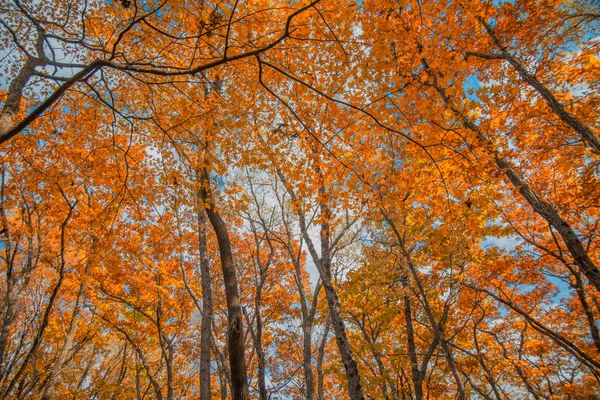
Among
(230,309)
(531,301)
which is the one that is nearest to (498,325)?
(531,301)

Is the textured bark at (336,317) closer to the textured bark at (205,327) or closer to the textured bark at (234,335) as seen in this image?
the textured bark at (234,335)

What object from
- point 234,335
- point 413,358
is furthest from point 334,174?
point 413,358

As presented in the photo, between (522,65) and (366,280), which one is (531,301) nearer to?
(366,280)

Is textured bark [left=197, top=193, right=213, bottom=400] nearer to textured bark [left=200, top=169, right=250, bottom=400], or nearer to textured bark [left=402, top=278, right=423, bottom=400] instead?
textured bark [left=200, top=169, right=250, bottom=400]

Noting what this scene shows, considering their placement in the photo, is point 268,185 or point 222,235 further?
point 268,185

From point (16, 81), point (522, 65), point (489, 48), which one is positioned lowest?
point (16, 81)

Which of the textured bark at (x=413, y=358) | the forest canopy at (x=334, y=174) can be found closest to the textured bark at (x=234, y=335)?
the forest canopy at (x=334, y=174)

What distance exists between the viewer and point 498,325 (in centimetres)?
952

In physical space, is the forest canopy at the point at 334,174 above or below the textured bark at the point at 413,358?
above

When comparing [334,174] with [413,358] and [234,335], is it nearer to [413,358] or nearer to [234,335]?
[234,335]

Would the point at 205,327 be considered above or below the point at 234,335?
above

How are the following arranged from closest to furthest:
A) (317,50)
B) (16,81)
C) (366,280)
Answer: (16,81), (317,50), (366,280)

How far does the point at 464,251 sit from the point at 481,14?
484 cm

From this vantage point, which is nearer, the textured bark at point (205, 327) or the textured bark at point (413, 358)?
the textured bark at point (205, 327)
